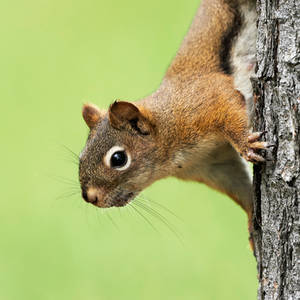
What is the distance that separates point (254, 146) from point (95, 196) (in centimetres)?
83

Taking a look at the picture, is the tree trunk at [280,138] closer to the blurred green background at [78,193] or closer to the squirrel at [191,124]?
the squirrel at [191,124]

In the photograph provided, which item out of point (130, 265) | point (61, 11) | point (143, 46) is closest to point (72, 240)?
point (130, 265)

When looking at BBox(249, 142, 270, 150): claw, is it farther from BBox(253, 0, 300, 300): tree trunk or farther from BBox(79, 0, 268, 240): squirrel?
BBox(79, 0, 268, 240): squirrel

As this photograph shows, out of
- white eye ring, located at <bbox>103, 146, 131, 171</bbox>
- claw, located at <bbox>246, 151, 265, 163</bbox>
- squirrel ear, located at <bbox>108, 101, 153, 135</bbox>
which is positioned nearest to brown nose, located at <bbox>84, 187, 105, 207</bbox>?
white eye ring, located at <bbox>103, 146, 131, 171</bbox>

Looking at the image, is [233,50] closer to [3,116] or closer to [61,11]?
[3,116]

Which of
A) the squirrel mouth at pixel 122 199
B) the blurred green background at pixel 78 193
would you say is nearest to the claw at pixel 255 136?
the squirrel mouth at pixel 122 199

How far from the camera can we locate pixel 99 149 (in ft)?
12.1

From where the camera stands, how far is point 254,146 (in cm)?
310

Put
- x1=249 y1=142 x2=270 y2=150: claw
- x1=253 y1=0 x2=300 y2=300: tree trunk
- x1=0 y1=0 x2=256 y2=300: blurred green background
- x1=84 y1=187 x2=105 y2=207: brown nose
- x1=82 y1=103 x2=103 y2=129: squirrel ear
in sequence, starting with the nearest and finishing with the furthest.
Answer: x1=253 y1=0 x2=300 y2=300: tree trunk, x1=249 y1=142 x2=270 y2=150: claw, x1=84 y1=187 x2=105 y2=207: brown nose, x1=82 y1=103 x2=103 y2=129: squirrel ear, x1=0 y1=0 x2=256 y2=300: blurred green background

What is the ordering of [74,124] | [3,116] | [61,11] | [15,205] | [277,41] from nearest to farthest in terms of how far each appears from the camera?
[277,41]
[15,205]
[74,124]
[3,116]
[61,11]

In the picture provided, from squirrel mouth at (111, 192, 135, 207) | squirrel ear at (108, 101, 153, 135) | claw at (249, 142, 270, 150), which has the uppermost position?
squirrel ear at (108, 101, 153, 135)

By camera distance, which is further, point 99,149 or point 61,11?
point 61,11

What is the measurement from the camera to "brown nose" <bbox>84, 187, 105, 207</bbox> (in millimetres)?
3623

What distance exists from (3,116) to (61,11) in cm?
172
